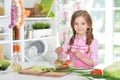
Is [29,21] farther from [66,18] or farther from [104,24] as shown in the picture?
[104,24]

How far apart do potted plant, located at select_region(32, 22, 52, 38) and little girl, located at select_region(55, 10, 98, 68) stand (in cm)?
140

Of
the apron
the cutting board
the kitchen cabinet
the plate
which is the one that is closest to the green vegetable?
the cutting board

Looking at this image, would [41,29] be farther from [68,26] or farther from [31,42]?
[68,26]

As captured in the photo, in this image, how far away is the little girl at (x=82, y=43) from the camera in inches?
96.4

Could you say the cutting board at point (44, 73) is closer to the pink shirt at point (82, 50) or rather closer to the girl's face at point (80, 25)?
the pink shirt at point (82, 50)

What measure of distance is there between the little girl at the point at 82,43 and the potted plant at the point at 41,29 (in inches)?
55.0

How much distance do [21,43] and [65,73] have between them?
210 cm

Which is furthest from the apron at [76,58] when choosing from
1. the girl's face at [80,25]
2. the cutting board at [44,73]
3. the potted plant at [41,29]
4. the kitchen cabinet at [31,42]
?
the potted plant at [41,29]

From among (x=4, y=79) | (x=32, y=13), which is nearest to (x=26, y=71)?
(x=4, y=79)

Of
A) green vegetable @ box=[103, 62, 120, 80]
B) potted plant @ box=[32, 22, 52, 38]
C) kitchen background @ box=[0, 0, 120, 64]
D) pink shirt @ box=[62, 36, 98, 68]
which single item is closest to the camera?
green vegetable @ box=[103, 62, 120, 80]

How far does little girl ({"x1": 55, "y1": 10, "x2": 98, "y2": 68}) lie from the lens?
245 centimetres

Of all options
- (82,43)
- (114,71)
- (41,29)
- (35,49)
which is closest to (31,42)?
(35,49)

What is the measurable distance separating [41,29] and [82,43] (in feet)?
5.09

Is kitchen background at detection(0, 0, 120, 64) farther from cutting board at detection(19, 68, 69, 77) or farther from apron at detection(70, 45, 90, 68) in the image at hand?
cutting board at detection(19, 68, 69, 77)
